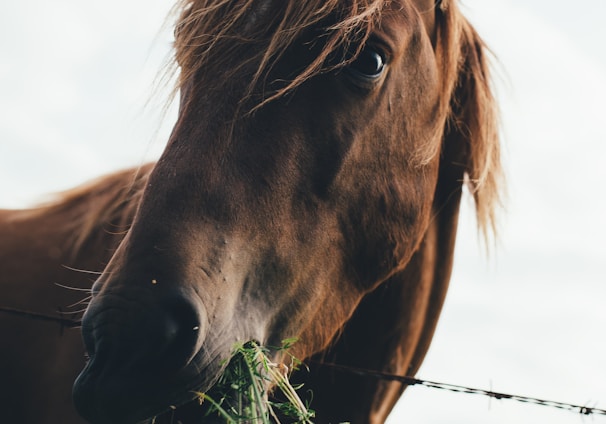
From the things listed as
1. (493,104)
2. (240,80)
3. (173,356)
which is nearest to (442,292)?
(493,104)

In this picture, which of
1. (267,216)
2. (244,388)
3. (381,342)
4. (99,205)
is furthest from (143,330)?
(99,205)

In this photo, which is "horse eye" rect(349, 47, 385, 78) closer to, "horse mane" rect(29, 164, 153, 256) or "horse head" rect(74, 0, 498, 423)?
"horse head" rect(74, 0, 498, 423)

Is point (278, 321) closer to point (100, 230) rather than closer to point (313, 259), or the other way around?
point (313, 259)

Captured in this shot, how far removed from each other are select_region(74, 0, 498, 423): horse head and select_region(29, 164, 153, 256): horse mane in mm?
784

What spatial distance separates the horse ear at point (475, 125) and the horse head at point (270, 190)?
20cm

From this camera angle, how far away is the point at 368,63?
2297 millimetres

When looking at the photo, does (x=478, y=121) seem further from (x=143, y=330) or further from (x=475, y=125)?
(x=143, y=330)

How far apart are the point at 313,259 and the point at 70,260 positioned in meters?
1.22

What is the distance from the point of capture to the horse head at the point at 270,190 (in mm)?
1680

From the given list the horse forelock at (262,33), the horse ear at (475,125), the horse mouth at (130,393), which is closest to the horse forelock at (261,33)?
the horse forelock at (262,33)

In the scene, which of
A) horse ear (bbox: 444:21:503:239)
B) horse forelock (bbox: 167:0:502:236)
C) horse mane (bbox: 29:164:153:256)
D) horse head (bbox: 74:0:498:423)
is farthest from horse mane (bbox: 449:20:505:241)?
horse mane (bbox: 29:164:153:256)

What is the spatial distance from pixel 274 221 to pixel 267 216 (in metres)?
0.03

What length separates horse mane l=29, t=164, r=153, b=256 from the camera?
9.55 ft

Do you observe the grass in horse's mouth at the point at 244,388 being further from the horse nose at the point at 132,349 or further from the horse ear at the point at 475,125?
the horse ear at the point at 475,125
